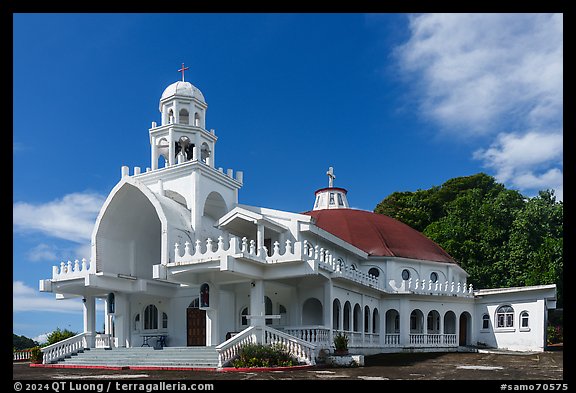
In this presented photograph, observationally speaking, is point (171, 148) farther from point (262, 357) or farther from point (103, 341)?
point (262, 357)

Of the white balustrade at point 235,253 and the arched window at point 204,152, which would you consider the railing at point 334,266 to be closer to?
the white balustrade at point 235,253

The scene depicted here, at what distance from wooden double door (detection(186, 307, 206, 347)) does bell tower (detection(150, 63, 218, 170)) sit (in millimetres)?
7788

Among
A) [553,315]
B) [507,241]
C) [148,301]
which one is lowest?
[553,315]

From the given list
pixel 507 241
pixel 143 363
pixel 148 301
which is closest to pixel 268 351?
pixel 143 363

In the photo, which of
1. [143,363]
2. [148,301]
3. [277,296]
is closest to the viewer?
[143,363]

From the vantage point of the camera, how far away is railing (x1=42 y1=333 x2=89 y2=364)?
1049 inches

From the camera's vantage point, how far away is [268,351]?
68.2ft

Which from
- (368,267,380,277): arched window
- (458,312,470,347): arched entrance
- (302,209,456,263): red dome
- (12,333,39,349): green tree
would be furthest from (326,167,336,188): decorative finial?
(12,333,39,349): green tree

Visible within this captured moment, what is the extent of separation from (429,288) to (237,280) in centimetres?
1542

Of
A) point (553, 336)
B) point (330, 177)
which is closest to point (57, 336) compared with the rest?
point (330, 177)
